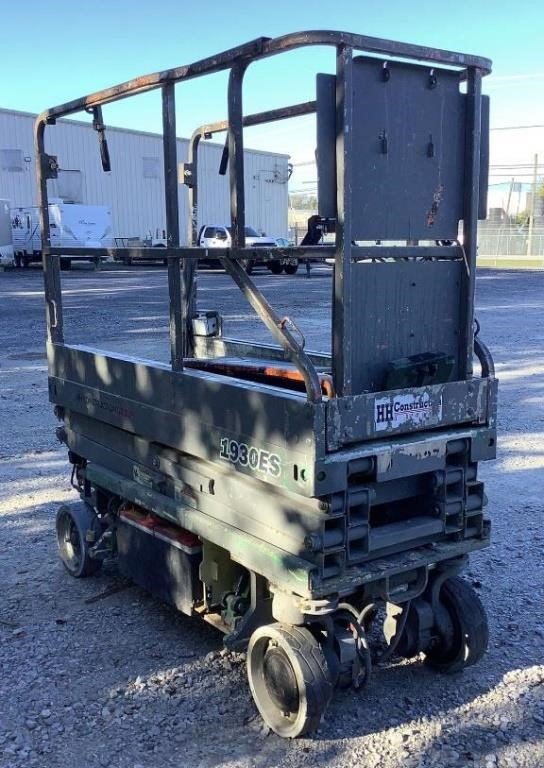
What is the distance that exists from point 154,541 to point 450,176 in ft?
7.33

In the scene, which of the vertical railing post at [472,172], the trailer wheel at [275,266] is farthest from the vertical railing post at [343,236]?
the trailer wheel at [275,266]

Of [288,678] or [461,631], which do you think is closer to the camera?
[288,678]

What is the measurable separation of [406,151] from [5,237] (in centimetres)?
3244

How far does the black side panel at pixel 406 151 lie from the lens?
2.84 m

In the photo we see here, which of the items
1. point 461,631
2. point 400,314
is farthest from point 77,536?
point 400,314

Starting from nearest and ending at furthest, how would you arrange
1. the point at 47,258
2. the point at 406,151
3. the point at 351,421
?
the point at 351,421
the point at 406,151
the point at 47,258

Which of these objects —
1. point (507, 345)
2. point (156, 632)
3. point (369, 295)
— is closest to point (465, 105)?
point (369, 295)

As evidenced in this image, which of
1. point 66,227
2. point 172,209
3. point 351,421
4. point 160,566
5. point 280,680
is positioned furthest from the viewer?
point 66,227

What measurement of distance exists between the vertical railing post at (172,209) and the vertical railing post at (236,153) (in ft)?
1.37

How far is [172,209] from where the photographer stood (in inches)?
133

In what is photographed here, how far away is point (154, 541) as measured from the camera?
3850mm

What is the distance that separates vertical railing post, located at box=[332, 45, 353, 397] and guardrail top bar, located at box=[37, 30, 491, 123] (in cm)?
6

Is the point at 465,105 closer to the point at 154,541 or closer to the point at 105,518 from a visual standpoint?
the point at 154,541

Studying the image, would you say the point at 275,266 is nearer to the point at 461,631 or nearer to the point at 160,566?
the point at 160,566
